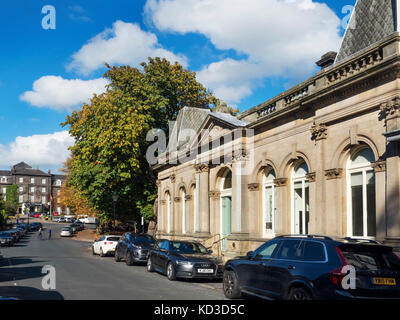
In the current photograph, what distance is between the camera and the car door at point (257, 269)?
1027cm

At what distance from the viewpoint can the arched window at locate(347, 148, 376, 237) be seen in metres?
14.7

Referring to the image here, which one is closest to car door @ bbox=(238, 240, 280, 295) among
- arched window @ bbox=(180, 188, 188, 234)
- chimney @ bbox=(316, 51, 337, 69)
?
chimney @ bbox=(316, 51, 337, 69)

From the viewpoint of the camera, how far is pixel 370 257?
28.2 feet

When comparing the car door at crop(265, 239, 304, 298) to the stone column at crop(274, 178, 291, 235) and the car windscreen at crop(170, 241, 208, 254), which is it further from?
the stone column at crop(274, 178, 291, 235)

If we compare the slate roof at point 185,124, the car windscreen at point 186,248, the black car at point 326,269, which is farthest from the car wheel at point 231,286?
the slate roof at point 185,124

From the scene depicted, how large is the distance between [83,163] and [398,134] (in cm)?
2773

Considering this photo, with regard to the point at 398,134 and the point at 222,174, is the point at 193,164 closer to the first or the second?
the point at 222,174

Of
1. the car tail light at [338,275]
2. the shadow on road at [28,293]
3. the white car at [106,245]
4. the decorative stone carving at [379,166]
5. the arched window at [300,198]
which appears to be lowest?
the white car at [106,245]

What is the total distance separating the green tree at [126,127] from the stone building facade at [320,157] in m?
7.94

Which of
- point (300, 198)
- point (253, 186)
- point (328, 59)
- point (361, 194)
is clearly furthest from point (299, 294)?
point (328, 59)

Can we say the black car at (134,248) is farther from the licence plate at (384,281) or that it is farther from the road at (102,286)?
the licence plate at (384,281)

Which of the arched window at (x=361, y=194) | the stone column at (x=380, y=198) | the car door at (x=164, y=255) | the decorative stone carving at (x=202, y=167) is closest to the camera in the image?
the stone column at (x=380, y=198)

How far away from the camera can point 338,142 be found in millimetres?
15836
